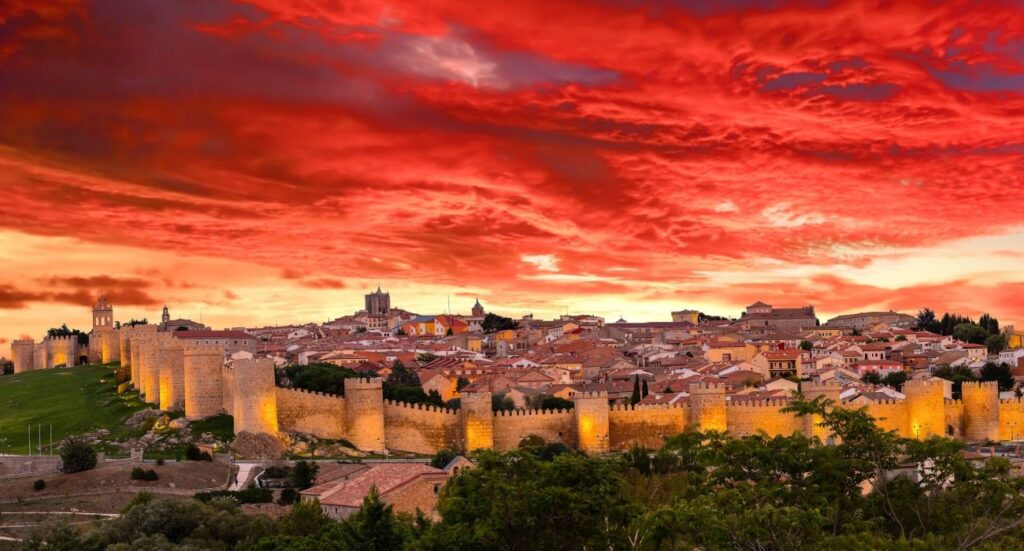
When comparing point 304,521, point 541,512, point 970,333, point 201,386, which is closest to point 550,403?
point 201,386

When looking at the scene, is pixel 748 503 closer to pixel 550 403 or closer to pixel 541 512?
pixel 541 512

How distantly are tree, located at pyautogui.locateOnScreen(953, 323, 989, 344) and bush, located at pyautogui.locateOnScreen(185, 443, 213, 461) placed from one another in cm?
6042

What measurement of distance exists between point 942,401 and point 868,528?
1252 inches

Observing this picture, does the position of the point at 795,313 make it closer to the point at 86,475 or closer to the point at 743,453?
the point at 86,475

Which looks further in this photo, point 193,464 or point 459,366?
point 459,366

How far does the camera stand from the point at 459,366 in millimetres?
64812

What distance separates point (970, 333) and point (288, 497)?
63537 mm

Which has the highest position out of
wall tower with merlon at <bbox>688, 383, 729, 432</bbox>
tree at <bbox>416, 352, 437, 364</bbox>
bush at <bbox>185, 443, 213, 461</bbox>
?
tree at <bbox>416, 352, 437, 364</bbox>

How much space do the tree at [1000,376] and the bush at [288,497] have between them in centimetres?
3937

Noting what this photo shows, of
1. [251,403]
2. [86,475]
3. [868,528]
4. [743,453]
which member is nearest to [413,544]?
[743,453]

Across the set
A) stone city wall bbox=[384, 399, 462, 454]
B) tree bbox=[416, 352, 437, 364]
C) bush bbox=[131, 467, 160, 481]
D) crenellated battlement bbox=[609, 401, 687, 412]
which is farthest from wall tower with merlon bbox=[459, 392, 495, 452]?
tree bbox=[416, 352, 437, 364]

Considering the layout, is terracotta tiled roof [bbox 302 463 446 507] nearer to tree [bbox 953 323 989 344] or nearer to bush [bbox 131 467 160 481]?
bush [bbox 131 467 160 481]

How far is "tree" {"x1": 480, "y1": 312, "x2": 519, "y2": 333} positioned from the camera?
101 m

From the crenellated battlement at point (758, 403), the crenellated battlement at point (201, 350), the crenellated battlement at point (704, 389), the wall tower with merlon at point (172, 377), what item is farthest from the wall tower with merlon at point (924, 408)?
the wall tower with merlon at point (172, 377)
